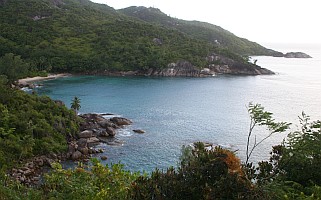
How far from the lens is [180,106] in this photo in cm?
8000

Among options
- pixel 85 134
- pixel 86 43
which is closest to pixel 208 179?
pixel 85 134

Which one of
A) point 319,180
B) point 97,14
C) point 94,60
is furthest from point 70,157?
point 97,14

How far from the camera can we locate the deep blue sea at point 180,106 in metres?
50.0

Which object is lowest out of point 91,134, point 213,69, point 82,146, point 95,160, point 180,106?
point 82,146

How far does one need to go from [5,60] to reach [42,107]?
42.1 meters

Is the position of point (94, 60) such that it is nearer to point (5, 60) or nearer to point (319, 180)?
point (5, 60)

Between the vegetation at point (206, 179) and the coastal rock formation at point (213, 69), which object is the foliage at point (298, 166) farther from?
the coastal rock formation at point (213, 69)

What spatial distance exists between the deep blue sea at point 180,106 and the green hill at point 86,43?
1060cm

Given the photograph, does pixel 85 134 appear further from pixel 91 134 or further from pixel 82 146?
pixel 82 146

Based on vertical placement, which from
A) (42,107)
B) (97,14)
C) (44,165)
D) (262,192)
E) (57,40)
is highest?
(97,14)

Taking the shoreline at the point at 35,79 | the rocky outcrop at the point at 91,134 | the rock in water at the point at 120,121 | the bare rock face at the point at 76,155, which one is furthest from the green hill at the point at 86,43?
the bare rock face at the point at 76,155

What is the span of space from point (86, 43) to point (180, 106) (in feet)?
237

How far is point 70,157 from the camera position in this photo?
44688 mm

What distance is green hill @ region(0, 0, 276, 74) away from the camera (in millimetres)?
121188
